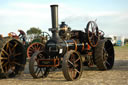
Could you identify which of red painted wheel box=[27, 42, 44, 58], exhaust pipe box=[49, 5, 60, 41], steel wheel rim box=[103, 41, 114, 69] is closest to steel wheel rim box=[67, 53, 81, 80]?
exhaust pipe box=[49, 5, 60, 41]

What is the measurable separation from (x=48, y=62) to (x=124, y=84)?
2478 millimetres

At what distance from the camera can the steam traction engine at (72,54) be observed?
6.30 metres

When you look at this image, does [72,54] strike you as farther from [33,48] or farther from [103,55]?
[33,48]

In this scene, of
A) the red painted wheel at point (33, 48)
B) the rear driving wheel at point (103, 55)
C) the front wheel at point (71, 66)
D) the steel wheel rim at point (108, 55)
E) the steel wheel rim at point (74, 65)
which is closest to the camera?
the front wheel at point (71, 66)

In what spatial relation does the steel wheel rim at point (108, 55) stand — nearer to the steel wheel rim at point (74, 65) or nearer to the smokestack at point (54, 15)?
the steel wheel rim at point (74, 65)

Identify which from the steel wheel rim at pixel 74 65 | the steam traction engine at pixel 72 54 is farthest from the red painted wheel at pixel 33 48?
the steel wheel rim at pixel 74 65

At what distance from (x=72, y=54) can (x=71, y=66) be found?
0.39m

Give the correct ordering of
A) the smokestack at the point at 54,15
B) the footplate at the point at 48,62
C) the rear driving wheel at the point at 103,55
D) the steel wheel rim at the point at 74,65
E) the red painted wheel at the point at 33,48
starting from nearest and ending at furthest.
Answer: the steel wheel rim at the point at 74,65 → the footplate at the point at 48,62 → the smokestack at the point at 54,15 → the rear driving wheel at the point at 103,55 → the red painted wheel at the point at 33,48

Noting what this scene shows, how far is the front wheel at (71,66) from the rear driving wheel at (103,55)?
61.8 inches

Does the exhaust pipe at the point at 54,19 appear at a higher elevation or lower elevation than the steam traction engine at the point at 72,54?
higher

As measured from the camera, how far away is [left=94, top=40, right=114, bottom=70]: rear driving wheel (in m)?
7.82

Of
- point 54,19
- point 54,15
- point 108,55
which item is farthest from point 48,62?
point 108,55

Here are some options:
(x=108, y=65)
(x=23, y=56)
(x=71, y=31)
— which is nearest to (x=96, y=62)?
(x=108, y=65)

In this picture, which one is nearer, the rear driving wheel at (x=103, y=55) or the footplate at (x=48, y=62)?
the footplate at (x=48, y=62)
